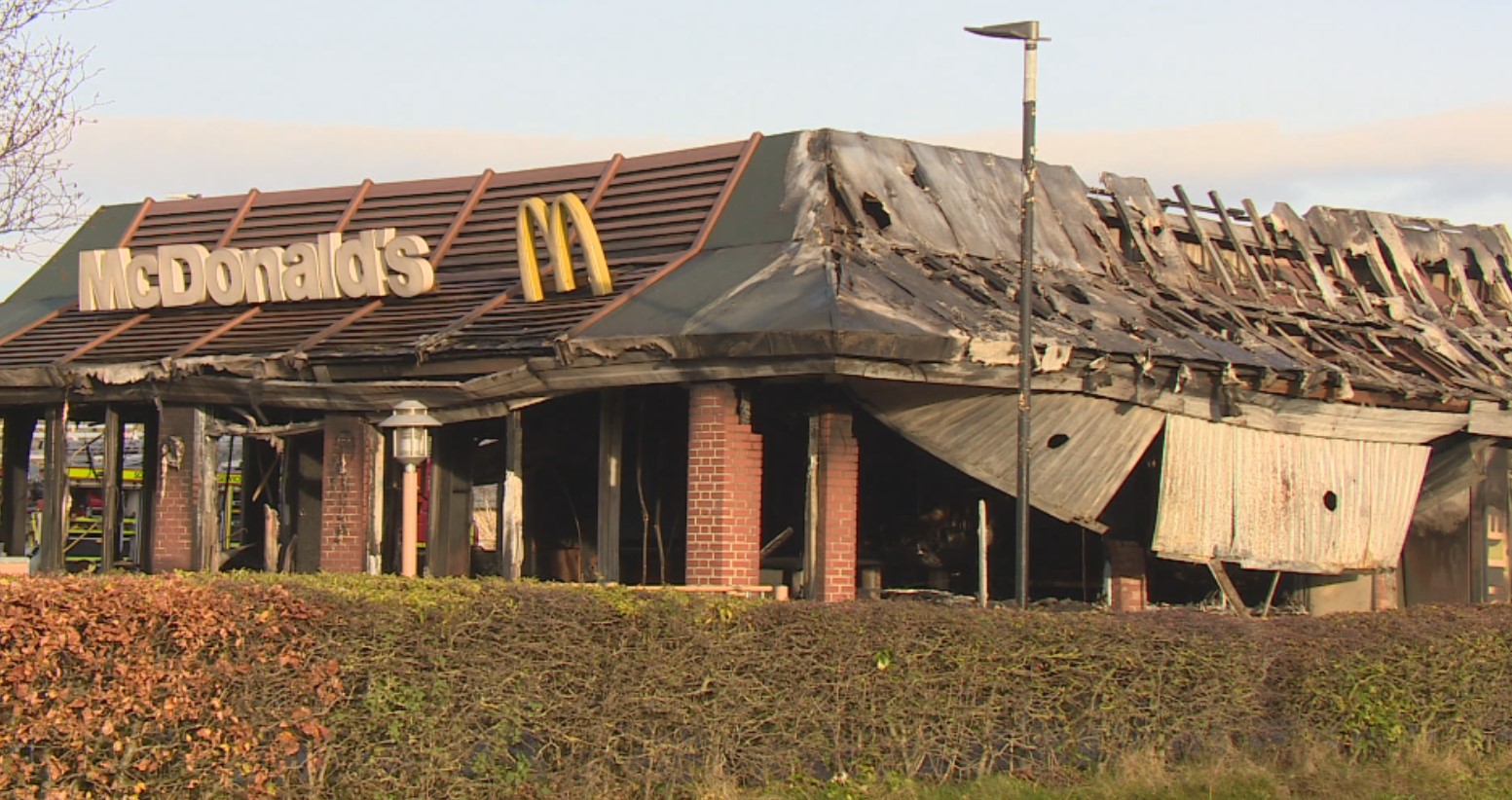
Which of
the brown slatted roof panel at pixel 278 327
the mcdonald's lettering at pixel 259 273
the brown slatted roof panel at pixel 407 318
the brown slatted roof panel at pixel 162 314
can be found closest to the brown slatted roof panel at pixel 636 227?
the brown slatted roof panel at pixel 407 318

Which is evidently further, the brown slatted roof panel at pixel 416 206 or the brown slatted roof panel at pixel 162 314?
the brown slatted roof panel at pixel 416 206

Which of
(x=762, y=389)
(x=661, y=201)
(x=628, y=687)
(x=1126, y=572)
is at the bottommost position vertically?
(x=628, y=687)

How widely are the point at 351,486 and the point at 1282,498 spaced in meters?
10.3

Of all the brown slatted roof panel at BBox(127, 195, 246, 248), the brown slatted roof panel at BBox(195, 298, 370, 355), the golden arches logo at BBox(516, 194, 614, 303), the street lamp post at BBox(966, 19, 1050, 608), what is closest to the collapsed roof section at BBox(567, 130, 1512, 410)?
the golden arches logo at BBox(516, 194, 614, 303)

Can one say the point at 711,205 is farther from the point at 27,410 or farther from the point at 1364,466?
the point at 27,410

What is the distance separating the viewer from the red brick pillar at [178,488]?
22.3 meters

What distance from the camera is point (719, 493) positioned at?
18.8m

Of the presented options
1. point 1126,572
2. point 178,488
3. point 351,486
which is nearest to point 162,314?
point 178,488

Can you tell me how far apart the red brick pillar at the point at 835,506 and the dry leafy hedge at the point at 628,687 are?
19.8 feet

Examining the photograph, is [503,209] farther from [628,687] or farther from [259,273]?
[628,687]

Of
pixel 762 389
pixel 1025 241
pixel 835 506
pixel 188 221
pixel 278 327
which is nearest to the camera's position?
pixel 1025 241

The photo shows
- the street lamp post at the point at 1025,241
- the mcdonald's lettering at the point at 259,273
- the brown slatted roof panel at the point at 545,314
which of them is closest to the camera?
the street lamp post at the point at 1025,241

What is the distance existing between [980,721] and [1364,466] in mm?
11709

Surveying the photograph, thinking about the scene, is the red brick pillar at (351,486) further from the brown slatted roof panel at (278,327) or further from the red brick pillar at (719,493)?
the red brick pillar at (719,493)
